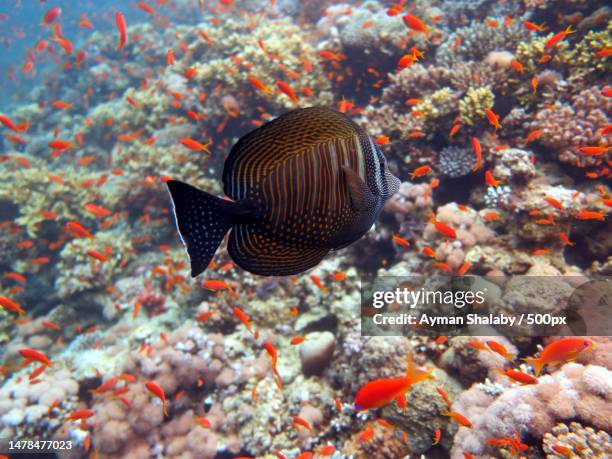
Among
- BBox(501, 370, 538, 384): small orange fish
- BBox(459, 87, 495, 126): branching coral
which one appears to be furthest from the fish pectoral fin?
BBox(459, 87, 495, 126): branching coral

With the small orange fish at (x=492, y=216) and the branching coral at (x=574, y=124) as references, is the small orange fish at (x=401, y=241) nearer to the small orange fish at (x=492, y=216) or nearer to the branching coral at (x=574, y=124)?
the small orange fish at (x=492, y=216)

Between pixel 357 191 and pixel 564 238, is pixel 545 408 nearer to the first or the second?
pixel 564 238

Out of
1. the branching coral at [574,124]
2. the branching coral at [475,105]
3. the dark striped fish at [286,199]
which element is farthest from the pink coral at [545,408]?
the branching coral at [475,105]

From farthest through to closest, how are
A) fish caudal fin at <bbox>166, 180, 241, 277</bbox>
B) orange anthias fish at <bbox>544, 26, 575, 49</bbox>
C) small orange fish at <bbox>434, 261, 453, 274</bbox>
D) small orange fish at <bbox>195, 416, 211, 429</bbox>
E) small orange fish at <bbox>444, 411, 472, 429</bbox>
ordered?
orange anthias fish at <bbox>544, 26, 575, 49</bbox> → small orange fish at <bbox>195, 416, 211, 429</bbox> → small orange fish at <bbox>434, 261, 453, 274</bbox> → small orange fish at <bbox>444, 411, 472, 429</bbox> → fish caudal fin at <bbox>166, 180, 241, 277</bbox>

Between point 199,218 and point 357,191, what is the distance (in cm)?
69

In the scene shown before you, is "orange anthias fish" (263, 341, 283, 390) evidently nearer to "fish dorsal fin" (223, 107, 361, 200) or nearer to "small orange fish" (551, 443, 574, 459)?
"small orange fish" (551, 443, 574, 459)

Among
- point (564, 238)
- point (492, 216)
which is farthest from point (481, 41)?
point (564, 238)

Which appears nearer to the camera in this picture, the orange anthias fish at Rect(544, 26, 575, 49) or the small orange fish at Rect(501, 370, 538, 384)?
the small orange fish at Rect(501, 370, 538, 384)

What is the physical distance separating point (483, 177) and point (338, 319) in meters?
3.57

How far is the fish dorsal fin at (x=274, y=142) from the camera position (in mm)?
1526

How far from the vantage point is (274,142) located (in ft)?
5.20

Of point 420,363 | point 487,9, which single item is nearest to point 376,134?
point 420,363

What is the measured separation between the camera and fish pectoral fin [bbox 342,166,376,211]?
5.07ft

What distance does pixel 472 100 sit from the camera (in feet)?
20.3
